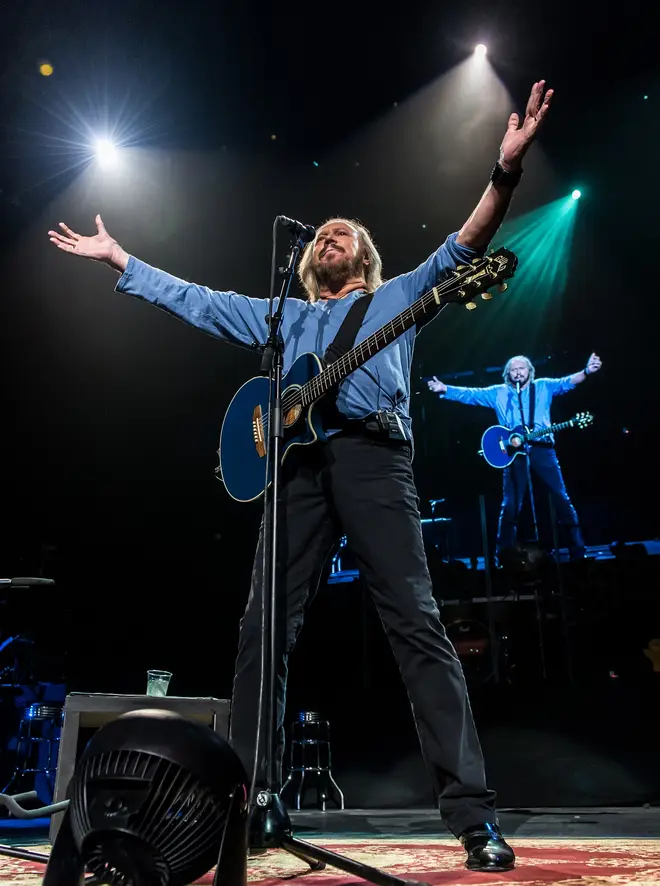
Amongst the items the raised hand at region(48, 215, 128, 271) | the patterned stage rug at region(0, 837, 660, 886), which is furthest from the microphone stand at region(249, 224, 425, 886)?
the raised hand at region(48, 215, 128, 271)

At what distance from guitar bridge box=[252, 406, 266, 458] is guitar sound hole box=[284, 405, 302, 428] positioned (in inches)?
7.5

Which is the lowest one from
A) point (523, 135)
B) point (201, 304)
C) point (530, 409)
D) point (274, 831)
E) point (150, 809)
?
point (274, 831)

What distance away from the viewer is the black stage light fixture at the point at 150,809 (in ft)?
3.05

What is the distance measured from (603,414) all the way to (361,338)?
8.38 meters

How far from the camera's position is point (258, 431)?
8.25 ft

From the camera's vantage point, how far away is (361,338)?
2.42 metres

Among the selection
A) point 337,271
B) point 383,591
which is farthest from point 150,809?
point 337,271

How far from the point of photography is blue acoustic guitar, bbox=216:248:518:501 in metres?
2.14

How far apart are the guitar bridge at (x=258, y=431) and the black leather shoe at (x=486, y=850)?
4.35ft

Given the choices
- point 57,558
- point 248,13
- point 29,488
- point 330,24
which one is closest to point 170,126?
point 248,13

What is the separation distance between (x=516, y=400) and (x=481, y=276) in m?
6.89

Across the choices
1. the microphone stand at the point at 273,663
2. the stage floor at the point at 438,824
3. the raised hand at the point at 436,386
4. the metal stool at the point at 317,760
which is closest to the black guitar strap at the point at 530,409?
the raised hand at the point at 436,386

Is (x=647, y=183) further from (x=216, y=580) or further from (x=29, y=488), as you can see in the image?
(x=29, y=488)

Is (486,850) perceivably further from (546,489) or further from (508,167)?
(546,489)
